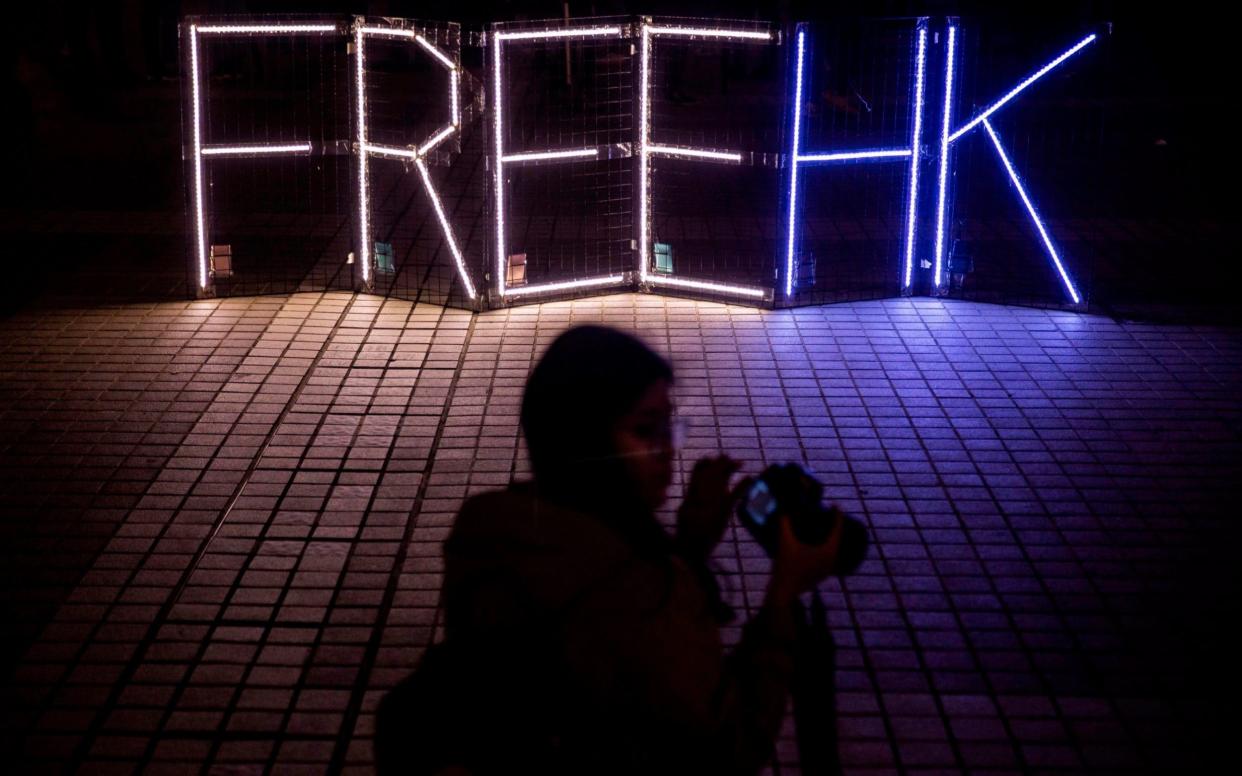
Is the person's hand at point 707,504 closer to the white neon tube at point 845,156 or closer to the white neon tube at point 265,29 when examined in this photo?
the white neon tube at point 845,156

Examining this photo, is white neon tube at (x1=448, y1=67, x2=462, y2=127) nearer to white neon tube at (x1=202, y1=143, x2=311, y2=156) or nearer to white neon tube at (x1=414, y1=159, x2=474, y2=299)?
white neon tube at (x1=414, y1=159, x2=474, y2=299)

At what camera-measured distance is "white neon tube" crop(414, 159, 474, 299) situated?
24.8 ft

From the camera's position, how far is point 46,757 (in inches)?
148

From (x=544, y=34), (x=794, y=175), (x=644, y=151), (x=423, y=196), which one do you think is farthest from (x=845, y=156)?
(x=423, y=196)

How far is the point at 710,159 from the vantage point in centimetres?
758

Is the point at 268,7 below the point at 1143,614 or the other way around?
the other way around

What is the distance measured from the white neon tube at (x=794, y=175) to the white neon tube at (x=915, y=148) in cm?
66

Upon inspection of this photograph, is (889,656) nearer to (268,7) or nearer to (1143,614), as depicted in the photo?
(1143,614)

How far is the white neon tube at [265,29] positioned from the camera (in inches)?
292

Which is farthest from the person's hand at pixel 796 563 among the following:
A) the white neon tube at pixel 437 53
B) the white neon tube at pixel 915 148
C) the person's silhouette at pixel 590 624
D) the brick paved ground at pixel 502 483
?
the white neon tube at pixel 915 148

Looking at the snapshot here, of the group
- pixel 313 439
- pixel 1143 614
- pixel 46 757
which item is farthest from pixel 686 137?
pixel 46 757

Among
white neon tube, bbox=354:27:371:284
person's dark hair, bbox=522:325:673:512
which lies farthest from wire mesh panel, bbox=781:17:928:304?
person's dark hair, bbox=522:325:673:512

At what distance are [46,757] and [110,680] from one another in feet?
1.34

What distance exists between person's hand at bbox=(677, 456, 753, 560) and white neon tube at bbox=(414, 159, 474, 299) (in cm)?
552
